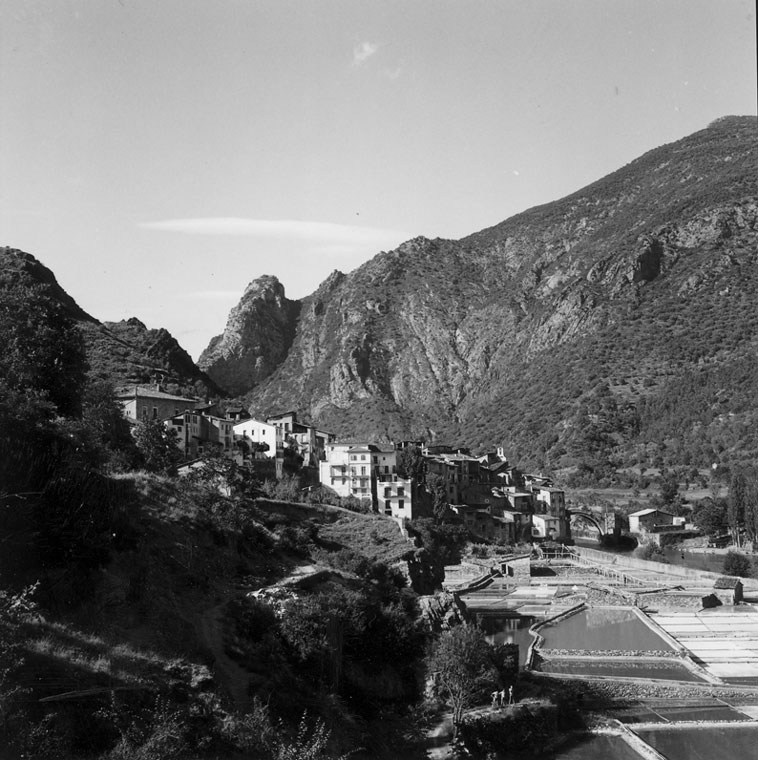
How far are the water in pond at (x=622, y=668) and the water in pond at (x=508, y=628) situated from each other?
6.58 feet

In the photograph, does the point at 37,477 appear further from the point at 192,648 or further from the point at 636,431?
the point at 636,431

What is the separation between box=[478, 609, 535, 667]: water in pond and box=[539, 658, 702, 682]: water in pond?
2006 millimetres

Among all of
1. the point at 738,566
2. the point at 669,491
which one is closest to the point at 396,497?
the point at 738,566

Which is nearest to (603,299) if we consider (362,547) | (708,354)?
(708,354)

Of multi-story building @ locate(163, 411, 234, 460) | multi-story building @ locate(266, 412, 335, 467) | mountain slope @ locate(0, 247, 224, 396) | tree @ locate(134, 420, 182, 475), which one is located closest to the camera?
tree @ locate(134, 420, 182, 475)

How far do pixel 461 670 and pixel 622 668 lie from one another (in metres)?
14.3

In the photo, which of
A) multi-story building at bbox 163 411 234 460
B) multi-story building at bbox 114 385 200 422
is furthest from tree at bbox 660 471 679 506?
multi-story building at bbox 114 385 200 422

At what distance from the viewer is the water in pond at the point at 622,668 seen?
4212 cm

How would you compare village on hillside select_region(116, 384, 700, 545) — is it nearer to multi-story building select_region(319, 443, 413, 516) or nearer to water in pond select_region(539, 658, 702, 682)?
multi-story building select_region(319, 443, 413, 516)

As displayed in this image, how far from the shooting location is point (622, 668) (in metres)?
43.4

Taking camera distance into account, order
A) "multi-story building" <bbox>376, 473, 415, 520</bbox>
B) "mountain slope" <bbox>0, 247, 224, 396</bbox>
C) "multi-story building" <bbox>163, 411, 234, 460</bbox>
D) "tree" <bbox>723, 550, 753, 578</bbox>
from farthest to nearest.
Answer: "mountain slope" <bbox>0, 247, 224, 396</bbox> < "tree" <bbox>723, 550, 753, 578</bbox> < "multi-story building" <bbox>376, 473, 415, 520</bbox> < "multi-story building" <bbox>163, 411, 234, 460</bbox>

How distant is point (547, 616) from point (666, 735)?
20.7 meters

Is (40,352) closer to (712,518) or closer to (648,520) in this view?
(712,518)

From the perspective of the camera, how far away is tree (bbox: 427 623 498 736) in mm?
32406
